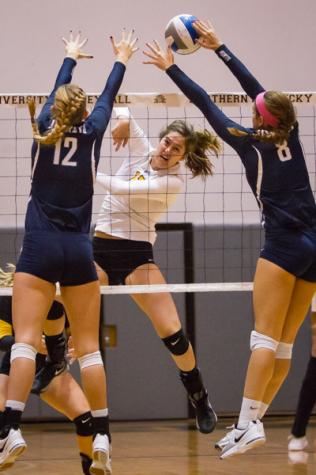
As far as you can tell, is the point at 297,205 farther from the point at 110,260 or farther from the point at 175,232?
the point at 175,232

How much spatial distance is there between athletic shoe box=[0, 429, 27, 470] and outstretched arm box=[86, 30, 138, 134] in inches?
68.4

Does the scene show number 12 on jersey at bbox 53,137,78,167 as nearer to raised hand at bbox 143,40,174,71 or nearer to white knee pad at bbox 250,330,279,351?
raised hand at bbox 143,40,174,71

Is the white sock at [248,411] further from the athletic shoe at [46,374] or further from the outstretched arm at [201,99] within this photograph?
the outstretched arm at [201,99]

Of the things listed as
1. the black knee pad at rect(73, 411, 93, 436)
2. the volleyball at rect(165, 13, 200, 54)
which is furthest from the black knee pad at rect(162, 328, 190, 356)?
A: the volleyball at rect(165, 13, 200, 54)

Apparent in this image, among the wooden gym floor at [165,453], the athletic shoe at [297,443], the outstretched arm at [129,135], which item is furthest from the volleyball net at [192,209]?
the athletic shoe at [297,443]

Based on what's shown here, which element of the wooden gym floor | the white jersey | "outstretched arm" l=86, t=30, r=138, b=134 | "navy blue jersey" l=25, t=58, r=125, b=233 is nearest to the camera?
"navy blue jersey" l=25, t=58, r=125, b=233

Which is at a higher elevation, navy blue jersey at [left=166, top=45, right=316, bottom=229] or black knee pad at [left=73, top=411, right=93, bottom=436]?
navy blue jersey at [left=166, top=45, right=316, bottom=229]

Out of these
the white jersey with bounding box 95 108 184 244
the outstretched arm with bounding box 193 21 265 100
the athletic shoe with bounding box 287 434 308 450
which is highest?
the outstretched arm with bounding box 193 21 265 100

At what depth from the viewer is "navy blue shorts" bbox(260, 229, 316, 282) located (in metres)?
5.60

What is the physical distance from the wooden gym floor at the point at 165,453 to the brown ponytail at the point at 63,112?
2.38 m

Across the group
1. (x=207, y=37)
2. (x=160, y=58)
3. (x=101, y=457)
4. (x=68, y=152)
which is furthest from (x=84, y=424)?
(x=207, y=37)

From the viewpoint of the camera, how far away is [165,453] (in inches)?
293

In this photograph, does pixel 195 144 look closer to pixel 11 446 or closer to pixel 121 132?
pixel 121 132

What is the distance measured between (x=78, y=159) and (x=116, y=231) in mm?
1647
